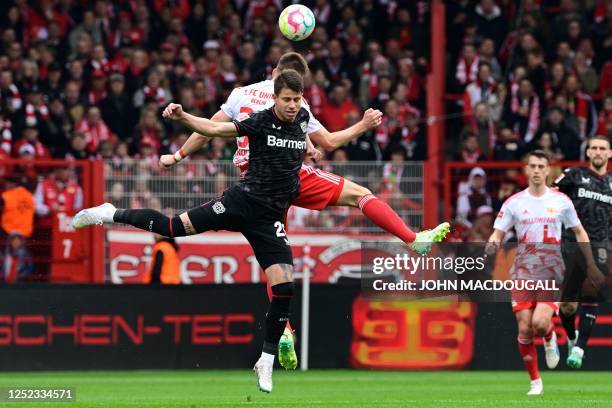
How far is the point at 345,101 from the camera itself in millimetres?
22891

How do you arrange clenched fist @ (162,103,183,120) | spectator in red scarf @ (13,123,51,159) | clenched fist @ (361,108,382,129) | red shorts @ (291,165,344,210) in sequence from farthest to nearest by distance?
spectator in red scarf @ (13,123,51,159) → red shorts @ (291,165,344,210) → clenched fist @ (361,108,382,129) → clenched fist @ (162,103,183,120)

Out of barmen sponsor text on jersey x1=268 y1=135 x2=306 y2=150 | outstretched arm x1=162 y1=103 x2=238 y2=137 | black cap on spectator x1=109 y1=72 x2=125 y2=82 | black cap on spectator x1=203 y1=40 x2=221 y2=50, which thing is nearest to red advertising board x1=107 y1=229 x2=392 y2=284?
black cap on spectator x1=109 y1=72 x2=125 y2=82

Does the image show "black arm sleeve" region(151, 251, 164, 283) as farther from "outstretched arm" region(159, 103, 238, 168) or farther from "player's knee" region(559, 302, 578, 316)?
"outstretched arm" region(159, 103, 238, 168)

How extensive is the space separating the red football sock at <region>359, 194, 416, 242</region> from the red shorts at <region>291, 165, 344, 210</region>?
10.7 inches

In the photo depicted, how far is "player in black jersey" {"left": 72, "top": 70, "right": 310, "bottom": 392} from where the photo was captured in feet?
40.4

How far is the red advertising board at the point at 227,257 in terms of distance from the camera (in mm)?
19594

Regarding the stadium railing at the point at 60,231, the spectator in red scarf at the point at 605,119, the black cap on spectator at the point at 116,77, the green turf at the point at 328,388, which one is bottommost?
the green turf at the point at 328,388

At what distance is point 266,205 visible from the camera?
12.6m

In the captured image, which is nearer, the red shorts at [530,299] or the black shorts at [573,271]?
the red shorts at [530,299]

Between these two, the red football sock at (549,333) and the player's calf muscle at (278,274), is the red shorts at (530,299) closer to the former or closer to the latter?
the red football sock at (549,333)

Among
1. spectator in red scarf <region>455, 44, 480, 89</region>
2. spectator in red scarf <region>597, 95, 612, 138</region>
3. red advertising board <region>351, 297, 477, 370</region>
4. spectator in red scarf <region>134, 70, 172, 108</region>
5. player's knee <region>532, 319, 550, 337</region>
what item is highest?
spectator in red scarf <region>455, 44, 480, 89</region>

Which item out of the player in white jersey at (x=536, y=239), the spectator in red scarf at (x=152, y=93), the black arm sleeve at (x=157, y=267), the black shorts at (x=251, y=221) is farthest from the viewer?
the spectator in red scarf at (x=152, y=93)

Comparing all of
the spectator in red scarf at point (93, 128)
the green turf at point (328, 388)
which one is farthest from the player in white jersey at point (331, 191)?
the spectator in red scarf at point (93, 128)

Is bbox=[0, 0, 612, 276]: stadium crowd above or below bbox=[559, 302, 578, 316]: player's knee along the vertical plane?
above
